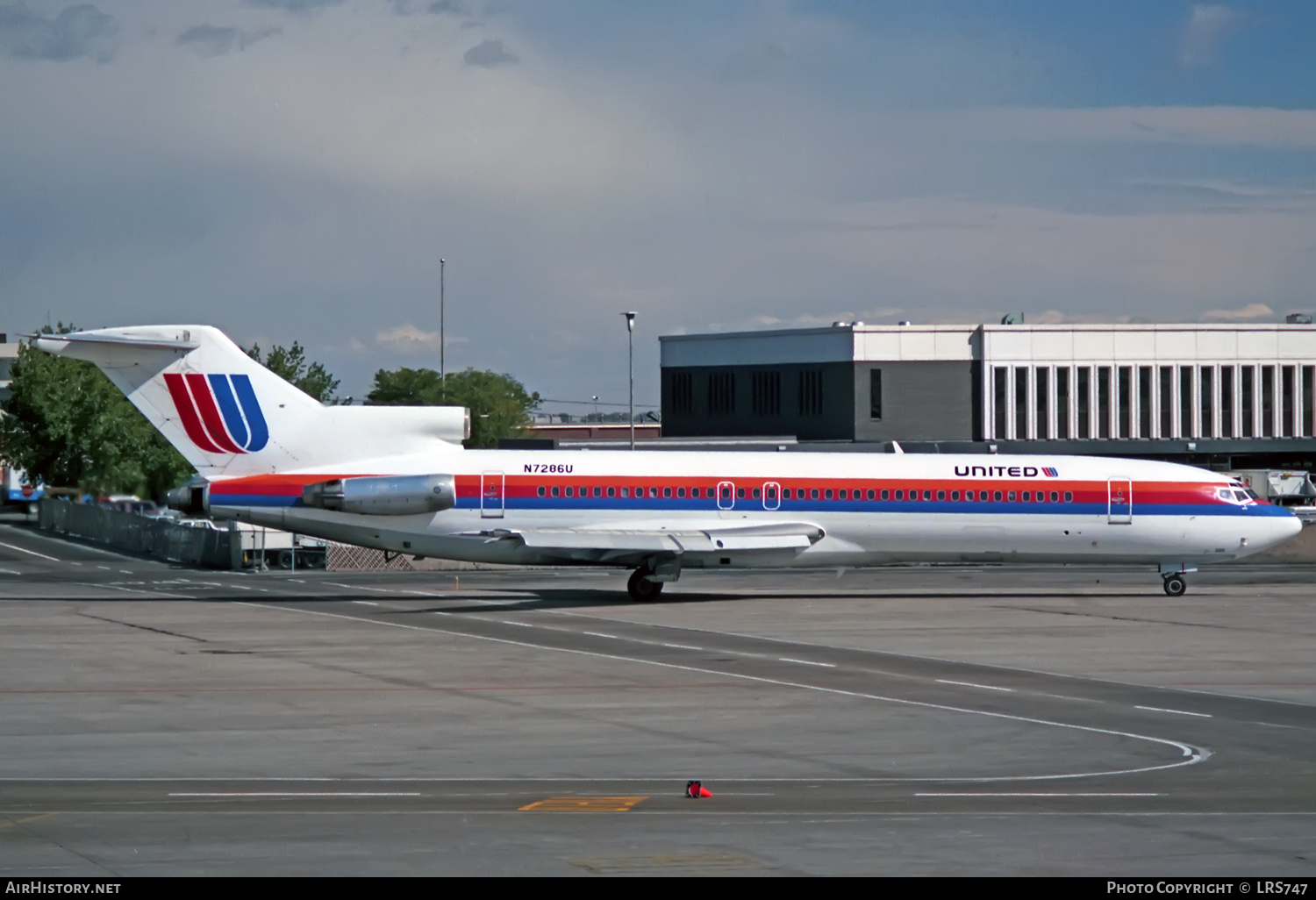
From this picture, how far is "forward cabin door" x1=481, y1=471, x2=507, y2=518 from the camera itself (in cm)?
4284

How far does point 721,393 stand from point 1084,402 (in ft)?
75.0

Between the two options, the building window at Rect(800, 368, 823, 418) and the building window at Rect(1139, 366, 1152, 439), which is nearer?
the building window at Rect(800, 368, 823, 418)

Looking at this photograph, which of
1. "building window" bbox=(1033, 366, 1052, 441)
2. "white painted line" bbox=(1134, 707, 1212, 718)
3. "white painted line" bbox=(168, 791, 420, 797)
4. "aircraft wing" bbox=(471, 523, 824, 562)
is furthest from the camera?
"building window" bbox=(1033, 366, 1052, 441)

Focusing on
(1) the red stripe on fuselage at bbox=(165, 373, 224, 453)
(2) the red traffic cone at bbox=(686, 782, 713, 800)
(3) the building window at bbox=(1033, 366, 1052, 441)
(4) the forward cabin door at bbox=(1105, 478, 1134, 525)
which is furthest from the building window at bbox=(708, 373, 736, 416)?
(2) the red traffic cone at bbox=(686, 782, 713, 800)

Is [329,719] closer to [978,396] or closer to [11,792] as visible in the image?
[11,792]

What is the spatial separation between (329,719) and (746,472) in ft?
75.3

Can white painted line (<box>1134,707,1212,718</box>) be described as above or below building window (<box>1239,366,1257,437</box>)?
below

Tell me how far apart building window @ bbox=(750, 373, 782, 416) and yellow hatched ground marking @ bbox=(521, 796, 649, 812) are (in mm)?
88883

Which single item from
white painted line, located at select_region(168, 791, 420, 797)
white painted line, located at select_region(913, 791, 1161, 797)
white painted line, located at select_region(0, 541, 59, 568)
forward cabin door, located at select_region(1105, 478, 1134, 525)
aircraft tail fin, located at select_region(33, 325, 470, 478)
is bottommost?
white painted line, located at select_region(0, 541, 59, 568)

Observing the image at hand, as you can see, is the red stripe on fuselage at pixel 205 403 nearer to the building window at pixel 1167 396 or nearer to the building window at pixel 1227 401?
the building window at pixel 1167 396

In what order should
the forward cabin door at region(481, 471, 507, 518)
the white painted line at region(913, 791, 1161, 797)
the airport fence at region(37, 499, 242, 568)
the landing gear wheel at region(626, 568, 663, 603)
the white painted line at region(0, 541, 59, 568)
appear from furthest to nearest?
the white painted line at region(0, 541, 59, 568)
the airport fence at region(37, 499, 242, 568)
the landing gear wheel at region(626, 568, 663, 603)
the forward cabin door at region(481, 471, 507, 518)
the white painted line at region(913, 791, 1161, 797)

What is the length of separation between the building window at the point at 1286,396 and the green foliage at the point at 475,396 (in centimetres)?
5767

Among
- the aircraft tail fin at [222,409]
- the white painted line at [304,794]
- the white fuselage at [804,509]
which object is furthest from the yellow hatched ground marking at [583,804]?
the aircraft tail fin at [222,409]

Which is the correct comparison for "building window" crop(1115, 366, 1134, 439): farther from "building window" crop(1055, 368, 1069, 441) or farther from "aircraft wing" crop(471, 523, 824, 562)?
"aircraft wing" crop(471, 523, 824, 562)
